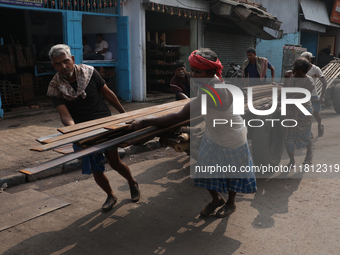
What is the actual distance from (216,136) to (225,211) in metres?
0.81

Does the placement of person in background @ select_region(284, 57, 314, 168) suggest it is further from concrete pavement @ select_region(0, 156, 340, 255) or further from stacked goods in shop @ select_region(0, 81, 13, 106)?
stacked goods in shop @ select_region(0, 81, 13, 106)

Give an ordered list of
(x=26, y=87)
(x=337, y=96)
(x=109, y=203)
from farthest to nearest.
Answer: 1. (x=337, y=96)
2. (x=26, y=87)
3. (x=109, y=203)

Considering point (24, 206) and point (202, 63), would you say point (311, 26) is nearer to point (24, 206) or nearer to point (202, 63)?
point (202, 63)

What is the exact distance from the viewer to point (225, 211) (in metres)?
3.31

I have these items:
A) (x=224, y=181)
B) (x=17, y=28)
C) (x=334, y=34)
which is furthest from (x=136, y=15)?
(x=334, y=34)

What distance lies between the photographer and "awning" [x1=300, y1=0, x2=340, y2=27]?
17.3 metres

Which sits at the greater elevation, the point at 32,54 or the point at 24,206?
the point at 32,54

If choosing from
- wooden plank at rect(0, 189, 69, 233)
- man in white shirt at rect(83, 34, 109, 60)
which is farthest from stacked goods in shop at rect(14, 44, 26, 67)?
wooden plank at rect(0, 189, 69, 233)

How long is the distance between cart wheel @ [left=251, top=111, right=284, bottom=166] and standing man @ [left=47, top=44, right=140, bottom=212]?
183 centimetres

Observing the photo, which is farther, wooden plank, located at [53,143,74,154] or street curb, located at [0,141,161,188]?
street curb, located at [0,141,161,188]

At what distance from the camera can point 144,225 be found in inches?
129

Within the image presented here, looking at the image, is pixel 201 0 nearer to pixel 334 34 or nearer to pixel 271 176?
pixel 271 176

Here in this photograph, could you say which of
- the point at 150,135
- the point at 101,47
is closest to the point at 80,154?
the point at 150,135

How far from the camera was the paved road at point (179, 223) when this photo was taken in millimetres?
2859
